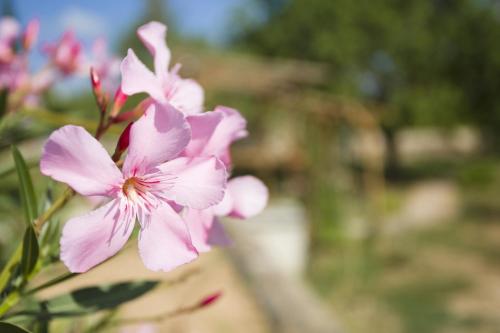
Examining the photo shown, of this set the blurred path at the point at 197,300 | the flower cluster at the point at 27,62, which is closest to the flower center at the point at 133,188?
the flower cluster at the point at 27,62

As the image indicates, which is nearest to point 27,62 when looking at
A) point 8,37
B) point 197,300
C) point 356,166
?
point 8,37

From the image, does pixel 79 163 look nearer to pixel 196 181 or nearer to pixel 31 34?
pixel 196 181

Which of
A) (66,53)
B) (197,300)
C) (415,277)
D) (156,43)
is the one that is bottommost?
(156,43)

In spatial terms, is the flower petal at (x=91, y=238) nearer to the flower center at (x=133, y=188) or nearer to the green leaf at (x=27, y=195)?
the flower center at (x=133, y=188)

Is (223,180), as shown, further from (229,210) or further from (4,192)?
(4,192)

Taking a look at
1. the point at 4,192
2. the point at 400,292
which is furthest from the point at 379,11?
the point at 4,192

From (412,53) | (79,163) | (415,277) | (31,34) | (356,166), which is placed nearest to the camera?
(79,163)
